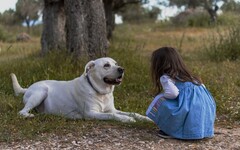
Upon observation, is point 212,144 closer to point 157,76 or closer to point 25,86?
point 157,76

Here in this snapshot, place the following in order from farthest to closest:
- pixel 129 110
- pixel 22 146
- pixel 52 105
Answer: pixel 129 110 → pixel 52 105 → pixel 22 146

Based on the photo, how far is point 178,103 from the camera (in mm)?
5094

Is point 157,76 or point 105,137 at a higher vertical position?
point 157,76

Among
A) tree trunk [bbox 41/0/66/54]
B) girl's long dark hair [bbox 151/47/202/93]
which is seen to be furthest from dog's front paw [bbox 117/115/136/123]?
tree trunk [bbox 41/0/66/54]

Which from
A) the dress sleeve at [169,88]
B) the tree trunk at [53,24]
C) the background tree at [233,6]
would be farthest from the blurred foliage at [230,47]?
the dress sleeve at [169,88]

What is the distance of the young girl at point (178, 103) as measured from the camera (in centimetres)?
501

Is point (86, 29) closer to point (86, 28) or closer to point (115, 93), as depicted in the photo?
point (86, 28)

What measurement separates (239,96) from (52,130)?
11.8ft

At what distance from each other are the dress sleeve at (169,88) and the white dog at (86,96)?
0.79 metres

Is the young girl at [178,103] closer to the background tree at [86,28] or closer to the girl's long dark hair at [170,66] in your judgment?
the girl's long dark hair at [170,66]

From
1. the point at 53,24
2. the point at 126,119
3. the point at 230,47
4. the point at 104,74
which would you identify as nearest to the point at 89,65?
the point at 104,74

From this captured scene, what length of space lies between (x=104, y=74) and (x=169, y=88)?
1.09 metres

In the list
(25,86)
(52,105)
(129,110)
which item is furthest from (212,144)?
(25,86)

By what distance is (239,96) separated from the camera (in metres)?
7.63
